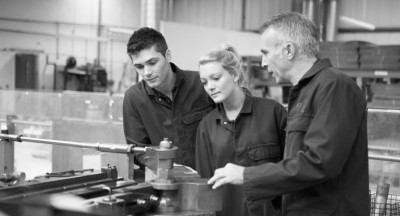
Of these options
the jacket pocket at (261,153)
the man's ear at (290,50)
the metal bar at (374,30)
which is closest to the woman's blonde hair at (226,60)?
the jacket pocket at (261,153)

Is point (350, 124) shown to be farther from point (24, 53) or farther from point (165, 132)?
point (24, 53)

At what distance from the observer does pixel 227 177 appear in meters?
1.49

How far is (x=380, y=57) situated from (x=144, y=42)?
5.11m

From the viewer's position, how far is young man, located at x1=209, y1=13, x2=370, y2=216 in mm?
1433

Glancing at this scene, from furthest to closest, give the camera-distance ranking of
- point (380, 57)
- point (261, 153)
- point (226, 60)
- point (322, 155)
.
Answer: point (380, 57), point (226, 60), point (261, 153), point (322, 155)

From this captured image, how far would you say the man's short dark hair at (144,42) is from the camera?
2.12 metres

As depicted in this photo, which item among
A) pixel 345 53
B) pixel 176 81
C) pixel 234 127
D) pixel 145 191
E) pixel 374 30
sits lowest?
pixel 145 191

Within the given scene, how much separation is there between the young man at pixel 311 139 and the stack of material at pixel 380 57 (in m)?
5.26

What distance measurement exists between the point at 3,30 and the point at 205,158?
11.4 meters

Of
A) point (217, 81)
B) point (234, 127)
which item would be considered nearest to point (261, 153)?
point (234, 127)

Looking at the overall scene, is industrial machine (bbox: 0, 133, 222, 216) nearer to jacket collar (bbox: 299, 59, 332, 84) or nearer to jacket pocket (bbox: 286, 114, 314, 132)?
jacket pocket (bbox: 286, 114, 314, 132)

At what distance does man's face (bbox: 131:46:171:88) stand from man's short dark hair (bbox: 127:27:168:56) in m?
0.02

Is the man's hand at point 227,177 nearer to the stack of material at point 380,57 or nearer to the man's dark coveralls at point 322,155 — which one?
the man's dark coveralls at point 322,155

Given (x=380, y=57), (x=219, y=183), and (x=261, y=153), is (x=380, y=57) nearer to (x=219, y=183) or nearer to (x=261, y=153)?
(x=261, y=153)
